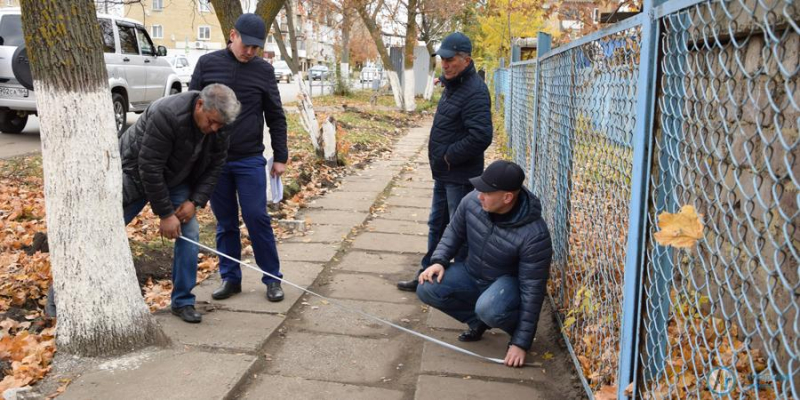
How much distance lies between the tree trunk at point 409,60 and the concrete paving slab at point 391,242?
1685 cm

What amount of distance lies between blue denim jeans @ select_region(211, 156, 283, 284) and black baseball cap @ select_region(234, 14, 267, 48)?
764 millimetres

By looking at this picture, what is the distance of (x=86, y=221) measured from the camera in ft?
12.0

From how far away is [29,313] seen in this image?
4512 mm

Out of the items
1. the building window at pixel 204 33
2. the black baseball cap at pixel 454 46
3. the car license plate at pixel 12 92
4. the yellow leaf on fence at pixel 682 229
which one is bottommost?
the yellow leaf on fence at pixel 682 229

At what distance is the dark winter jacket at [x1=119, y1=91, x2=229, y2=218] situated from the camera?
4.12m

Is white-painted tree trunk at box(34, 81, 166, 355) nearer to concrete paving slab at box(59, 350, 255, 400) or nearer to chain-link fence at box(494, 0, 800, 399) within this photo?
concrete paving slab at box(59, 350, 255, 400)

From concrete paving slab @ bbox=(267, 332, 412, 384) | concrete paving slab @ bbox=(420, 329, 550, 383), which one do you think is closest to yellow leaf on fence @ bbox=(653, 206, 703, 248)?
concrete paving slab @ bbox=(420, 329, 550, 383)

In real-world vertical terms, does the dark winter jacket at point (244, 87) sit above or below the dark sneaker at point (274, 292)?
above

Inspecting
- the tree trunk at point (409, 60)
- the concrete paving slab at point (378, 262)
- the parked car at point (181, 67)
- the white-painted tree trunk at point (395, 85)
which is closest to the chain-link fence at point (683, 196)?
the concrete paving slab at point (378, 262)

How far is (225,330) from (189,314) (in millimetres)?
270

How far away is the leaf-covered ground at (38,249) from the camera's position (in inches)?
151

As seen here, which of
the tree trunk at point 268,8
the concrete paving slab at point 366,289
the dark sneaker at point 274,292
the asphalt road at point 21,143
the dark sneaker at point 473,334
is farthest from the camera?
the asphalt road at point 21,143

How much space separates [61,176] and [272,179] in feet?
7.39

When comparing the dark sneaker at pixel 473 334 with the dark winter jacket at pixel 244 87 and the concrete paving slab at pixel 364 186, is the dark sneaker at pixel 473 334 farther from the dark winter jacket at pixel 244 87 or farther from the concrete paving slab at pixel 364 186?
the concrete paving slab at pixel 364 186
